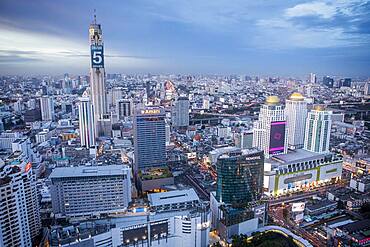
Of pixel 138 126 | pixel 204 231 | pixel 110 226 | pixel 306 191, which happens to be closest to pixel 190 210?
pixel 204 231

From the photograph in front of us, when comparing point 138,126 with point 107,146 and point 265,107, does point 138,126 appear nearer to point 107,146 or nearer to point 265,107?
point 107,146

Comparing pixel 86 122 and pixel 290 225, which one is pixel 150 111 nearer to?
pixel 86 122

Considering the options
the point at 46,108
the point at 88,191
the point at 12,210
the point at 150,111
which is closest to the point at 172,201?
the point at 88,191

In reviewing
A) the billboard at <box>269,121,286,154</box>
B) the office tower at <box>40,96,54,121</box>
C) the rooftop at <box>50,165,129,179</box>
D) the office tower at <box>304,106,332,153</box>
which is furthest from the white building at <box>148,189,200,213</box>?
the office tower at <box>40,96,54,121</box>

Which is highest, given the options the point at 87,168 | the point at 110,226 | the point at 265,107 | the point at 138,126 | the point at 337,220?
the point at 265,107

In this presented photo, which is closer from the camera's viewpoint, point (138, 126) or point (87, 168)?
point (87, 168)

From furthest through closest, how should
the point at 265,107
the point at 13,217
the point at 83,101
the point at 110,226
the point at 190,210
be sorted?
the point at 83,101 < the point at 265,107 < the point at 190,210 < the point at 110,226 < the point at 13,217

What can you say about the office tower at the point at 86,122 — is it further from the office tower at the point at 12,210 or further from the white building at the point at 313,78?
the white building at the point at 313,78
